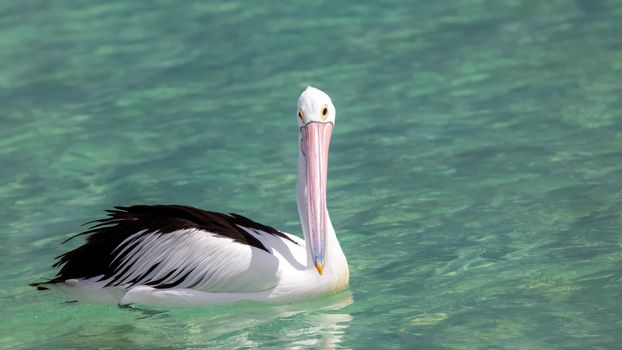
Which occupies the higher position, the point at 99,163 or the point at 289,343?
the point at 99,163

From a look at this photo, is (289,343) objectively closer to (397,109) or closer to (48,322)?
(48,322)

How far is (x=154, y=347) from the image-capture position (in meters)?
5.62

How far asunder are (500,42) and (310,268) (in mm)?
4645

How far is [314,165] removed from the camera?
602cm

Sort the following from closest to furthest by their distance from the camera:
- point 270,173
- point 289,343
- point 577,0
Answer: point 289,343, point 270,173, point 577,0

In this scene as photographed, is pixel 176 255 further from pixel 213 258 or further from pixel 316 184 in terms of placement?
pixel 316 184

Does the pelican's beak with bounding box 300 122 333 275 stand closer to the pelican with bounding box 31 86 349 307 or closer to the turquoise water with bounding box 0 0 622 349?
the pelican with bounding box 31 86 349 307

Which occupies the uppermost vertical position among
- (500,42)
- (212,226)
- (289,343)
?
(500,42)

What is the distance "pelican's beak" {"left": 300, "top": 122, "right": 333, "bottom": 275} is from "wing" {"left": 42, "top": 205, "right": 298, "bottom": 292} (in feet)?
0.70

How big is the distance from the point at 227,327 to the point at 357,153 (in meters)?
2.58

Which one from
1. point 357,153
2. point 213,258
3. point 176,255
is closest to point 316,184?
point 213,258

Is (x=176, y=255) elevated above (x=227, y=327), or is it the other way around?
(x=176, y=255)

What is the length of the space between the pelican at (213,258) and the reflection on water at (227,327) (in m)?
0.05

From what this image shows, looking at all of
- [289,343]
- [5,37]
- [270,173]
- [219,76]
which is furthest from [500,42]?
[289,343]
